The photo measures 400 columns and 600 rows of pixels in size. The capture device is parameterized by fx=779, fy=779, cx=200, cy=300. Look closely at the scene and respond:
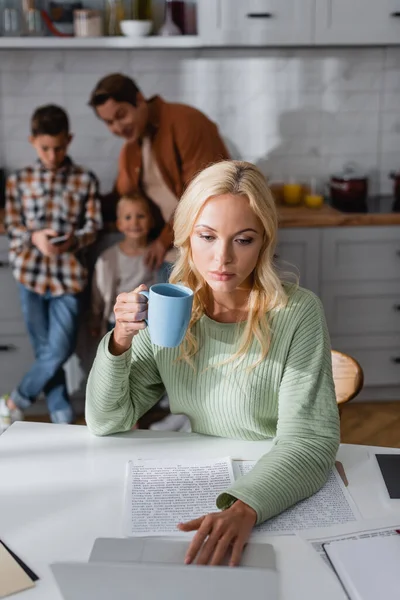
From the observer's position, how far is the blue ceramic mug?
134cm

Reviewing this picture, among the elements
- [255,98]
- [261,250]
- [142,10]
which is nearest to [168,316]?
[261,250]

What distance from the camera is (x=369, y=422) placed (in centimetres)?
352

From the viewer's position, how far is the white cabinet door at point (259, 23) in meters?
3.49

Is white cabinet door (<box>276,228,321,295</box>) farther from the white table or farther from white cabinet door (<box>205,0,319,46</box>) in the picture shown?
the white table

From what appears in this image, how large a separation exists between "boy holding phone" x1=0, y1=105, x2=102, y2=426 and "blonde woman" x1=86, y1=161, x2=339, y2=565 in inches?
65.3

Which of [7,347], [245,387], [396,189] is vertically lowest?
[7,347]

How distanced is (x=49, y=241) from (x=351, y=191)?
1433 millimetres

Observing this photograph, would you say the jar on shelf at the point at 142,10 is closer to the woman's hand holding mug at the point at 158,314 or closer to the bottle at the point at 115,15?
the bottle at the point at 115,15

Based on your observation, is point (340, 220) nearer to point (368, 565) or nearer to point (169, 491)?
point (169, 491)

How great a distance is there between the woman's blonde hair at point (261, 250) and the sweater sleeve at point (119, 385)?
111 millimetres

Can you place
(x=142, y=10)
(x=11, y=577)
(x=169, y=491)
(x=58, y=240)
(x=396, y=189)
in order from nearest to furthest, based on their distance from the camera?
(x=11, y=577), (x=169, y=491), (x=58, y=240), (x=142, y=10), (x=396, y=189)

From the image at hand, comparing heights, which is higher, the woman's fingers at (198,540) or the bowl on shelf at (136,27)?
the bowl on shelf at (136,27)

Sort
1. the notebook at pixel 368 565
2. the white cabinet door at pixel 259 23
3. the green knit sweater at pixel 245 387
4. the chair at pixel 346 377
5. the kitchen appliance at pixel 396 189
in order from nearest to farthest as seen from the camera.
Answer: the notebook at pixel 368 565 < the green knit sweater at pixel 245 387 < the chair at pixel 346 377 < the white cabinet door at pixel 259 23 < the kitchen appliance at pixel 396 189

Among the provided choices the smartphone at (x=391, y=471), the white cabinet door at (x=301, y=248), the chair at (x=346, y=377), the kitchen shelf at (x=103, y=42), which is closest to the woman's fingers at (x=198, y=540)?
the smartphone at (x=391, y=471)
